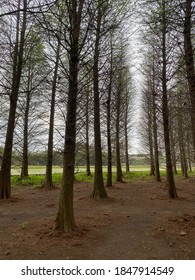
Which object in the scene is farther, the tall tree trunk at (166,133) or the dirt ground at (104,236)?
the tall tree trunk at (166,133)

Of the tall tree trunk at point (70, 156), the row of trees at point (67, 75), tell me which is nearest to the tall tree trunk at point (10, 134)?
the row of trees at point (67, 75)

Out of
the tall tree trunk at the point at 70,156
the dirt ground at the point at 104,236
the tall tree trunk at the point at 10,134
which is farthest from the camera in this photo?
the tall tree trunk at the point at 10,134

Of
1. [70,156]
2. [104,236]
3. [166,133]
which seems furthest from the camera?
[166,133]

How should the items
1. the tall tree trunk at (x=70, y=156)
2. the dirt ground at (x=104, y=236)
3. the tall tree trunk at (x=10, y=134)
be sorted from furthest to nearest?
the tall tree trunk at (x=10, y=134) → the tall tree trunk at (x=70, y=156) → the dirt ground at (x=104, y=236)

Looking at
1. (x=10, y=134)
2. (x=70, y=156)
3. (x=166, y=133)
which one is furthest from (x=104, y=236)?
(x=10, y=134)

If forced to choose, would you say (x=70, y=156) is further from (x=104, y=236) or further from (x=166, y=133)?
(x=166, y=133)

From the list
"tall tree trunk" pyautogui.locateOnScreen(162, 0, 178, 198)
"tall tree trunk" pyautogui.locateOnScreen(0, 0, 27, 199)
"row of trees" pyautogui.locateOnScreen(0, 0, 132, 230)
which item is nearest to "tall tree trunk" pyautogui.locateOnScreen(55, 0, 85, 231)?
"row of trees" pyautogui.locateOnScreen(0, 0, 132, 230)

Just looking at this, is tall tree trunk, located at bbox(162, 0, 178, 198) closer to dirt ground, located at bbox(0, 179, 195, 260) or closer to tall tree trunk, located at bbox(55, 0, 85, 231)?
dirt ground, located at bbox(0, 179, 195, 260)

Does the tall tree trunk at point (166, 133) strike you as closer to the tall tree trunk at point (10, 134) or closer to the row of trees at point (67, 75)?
the row of trees at point (67, 75)

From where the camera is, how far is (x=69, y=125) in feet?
17.5

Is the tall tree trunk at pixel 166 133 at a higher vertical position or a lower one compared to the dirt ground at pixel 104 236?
higher

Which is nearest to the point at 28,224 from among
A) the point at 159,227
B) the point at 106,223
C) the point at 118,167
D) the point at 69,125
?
the point at 106,223

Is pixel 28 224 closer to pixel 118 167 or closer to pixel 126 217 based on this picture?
pixel 126 217

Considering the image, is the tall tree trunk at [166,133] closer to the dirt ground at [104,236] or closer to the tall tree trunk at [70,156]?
the dirt ground at [104,236]
